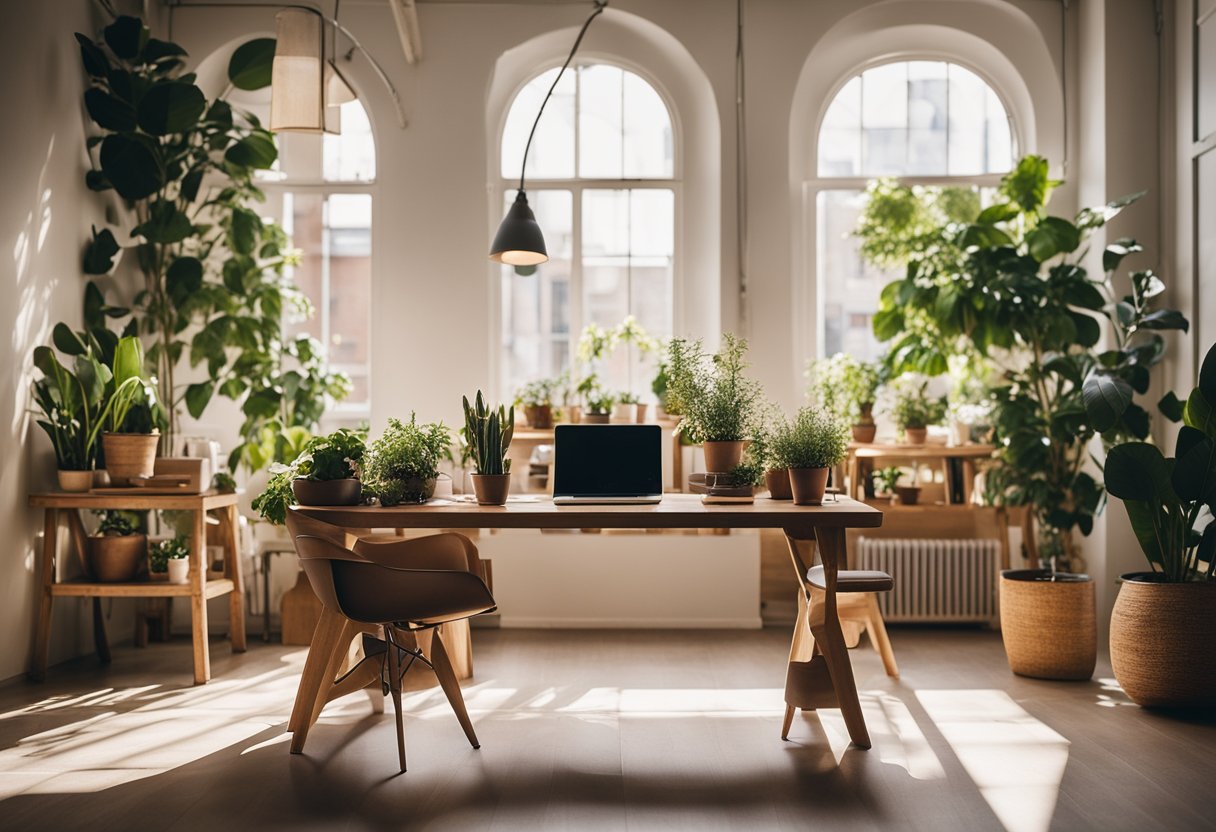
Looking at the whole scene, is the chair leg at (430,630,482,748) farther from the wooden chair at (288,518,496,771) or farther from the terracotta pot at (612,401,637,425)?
the terracotta pot at (612,401,637,425)

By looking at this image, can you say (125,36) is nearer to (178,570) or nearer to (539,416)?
(178,570)

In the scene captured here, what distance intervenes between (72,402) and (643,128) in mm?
3732

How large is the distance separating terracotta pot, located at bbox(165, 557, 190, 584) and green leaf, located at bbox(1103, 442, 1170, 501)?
4233mm

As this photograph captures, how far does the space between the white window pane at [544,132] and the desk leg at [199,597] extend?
299 cm

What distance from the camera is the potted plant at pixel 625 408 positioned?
5.88m

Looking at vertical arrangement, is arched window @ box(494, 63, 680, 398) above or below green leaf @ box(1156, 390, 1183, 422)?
above

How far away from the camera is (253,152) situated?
546cm

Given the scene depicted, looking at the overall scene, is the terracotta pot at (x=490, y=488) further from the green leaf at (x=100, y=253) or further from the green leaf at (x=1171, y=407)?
the green leaf at (x=1171, y=407)

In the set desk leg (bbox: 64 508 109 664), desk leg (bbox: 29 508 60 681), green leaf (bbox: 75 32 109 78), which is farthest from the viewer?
green leaf (bbox: 75 32 109 78)

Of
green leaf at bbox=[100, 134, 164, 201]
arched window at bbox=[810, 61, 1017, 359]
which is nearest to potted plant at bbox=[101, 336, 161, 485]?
green leaf at bbox=[100, 134, 164, 201]

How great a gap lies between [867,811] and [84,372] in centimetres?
397

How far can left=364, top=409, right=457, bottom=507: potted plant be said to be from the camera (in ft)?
12.8

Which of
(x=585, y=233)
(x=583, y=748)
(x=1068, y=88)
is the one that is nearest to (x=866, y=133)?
(x=1068, y=88)

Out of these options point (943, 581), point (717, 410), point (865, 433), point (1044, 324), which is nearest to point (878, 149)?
point (1044, 324)
